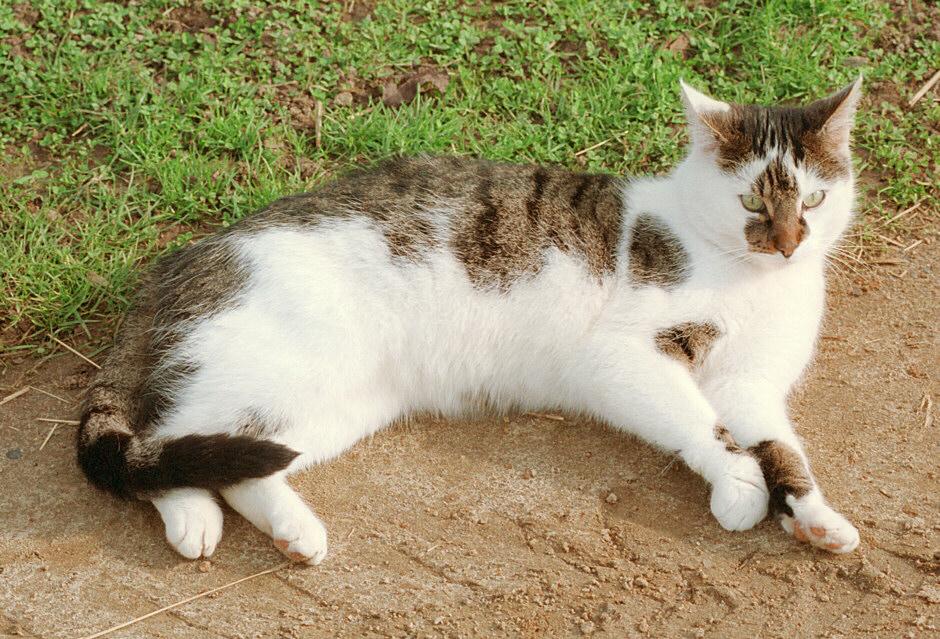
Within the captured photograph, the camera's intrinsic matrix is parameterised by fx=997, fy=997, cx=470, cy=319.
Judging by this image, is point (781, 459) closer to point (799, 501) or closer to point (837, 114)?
point (799, 501)

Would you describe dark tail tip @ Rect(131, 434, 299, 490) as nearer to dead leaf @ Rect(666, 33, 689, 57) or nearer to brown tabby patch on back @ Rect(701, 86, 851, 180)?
brown tabby patch on back @ Rect(701, 86, 851, 180)

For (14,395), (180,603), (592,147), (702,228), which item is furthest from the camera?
(592,147)

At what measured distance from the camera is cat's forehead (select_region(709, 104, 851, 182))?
3.32m

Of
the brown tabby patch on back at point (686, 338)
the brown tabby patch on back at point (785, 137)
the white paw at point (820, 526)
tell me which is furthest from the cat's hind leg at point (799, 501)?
the brown tabby patch on back at point (785, 137)

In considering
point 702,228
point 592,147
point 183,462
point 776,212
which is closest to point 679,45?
point 592,147

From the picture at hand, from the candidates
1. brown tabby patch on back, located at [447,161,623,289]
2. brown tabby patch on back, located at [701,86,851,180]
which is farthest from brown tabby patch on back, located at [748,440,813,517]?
brown tabby patch on back, located at [701,86,851,180]

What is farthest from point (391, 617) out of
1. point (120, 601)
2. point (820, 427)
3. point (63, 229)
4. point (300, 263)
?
point (63, 229)

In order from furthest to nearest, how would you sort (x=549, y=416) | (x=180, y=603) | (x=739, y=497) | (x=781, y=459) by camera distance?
(x=549, y=416) < (x=781, y=459) < (x=739, y=497) < (x=180, y=603)

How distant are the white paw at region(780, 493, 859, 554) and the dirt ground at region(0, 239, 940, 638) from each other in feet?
0.16

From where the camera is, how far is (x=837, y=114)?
11.0ft

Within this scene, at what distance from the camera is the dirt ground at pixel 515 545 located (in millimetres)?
2904

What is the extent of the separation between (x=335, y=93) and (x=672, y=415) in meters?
2.52

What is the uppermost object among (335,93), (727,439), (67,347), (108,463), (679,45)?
(679,45)

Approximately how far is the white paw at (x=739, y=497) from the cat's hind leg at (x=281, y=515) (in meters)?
1.25
